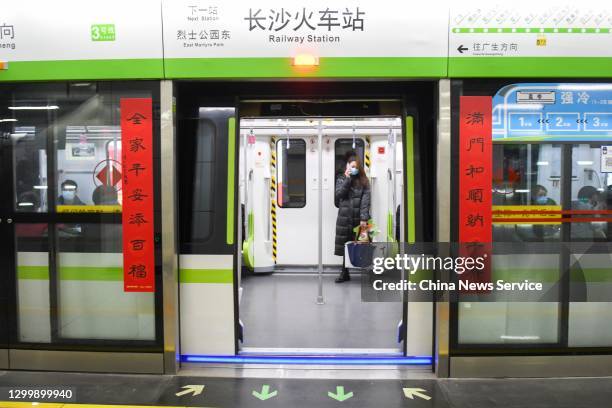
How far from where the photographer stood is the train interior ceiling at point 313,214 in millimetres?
4160

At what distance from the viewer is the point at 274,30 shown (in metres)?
3.78

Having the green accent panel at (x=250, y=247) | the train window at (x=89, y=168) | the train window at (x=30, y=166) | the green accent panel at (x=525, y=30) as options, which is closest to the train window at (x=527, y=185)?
the green accent panel at (x=525, y=30)

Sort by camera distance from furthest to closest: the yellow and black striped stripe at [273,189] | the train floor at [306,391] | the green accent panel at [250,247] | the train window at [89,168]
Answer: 1. the yellow and black striped stripe at [273,189]
2. the green accent panel at [250,247]
3. the train window at [89,168]
4. the train floor at [306,391]

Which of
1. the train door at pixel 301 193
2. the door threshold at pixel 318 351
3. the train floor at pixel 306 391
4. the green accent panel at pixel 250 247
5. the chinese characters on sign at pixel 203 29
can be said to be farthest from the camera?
the green accent panel at pixel 250 247

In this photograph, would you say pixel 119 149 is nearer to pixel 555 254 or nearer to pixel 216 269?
pixel 216 269

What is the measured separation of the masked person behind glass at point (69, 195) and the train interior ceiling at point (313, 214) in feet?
3.35

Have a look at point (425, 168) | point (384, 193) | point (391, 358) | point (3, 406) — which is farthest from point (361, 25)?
point (384, 193)

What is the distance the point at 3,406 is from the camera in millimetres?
3471

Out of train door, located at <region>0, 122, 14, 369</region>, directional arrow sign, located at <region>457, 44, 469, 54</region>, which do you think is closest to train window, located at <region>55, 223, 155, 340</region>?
train door, located at <region>0, 122, 14, 369</region>

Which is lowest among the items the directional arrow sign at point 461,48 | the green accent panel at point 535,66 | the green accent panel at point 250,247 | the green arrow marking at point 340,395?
the green arrow marking at point 340,395

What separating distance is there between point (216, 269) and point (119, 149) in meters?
1.27

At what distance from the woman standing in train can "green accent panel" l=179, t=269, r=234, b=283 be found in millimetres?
3423

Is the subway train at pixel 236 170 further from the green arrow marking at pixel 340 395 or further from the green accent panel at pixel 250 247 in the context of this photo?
the green accent panel at pixel 250 247

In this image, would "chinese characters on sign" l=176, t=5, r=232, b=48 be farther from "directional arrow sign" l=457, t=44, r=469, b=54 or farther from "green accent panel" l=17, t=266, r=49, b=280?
"green accent panel" l=17, t=266, r=49, b=280
